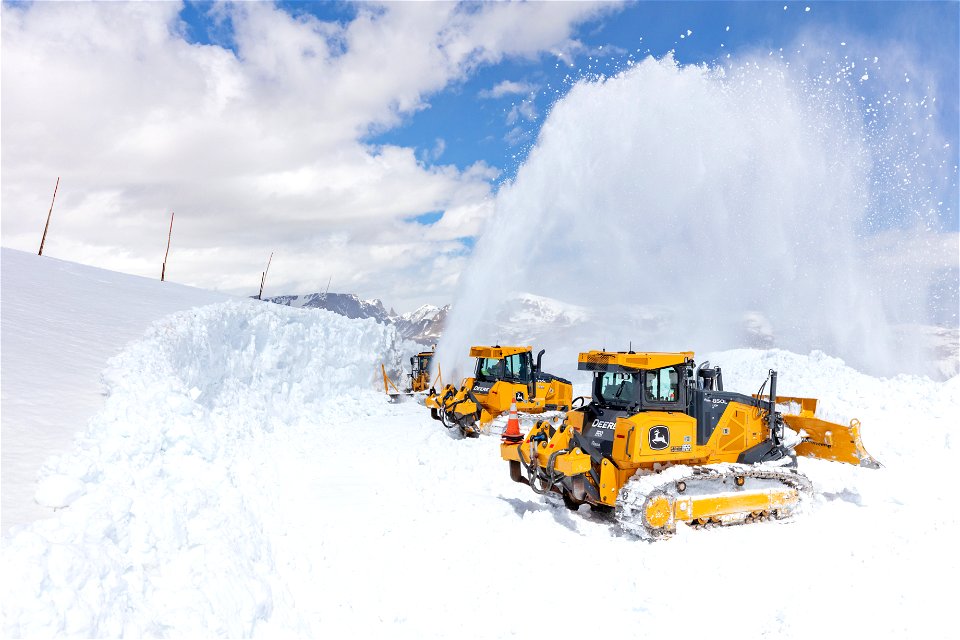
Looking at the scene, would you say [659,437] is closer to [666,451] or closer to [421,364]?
[666,451]

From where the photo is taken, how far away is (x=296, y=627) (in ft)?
17.5

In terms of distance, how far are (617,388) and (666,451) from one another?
1.23 m

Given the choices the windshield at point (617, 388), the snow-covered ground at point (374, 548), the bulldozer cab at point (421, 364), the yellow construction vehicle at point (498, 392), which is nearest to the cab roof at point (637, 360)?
the windshield at point (617, 388)

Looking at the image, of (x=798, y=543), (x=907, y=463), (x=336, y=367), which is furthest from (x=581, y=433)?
(x=336, y=367)

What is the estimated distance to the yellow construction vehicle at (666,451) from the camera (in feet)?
27.5

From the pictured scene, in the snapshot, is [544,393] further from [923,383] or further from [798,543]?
[923,383]

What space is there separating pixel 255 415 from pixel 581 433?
871 cm

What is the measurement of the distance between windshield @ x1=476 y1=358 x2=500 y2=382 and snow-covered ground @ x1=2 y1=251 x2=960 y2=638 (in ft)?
14.8

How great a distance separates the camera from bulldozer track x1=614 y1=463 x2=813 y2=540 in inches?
315

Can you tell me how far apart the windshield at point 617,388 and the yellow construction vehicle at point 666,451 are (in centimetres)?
2

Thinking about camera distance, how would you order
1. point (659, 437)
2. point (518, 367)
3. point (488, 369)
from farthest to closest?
1. point (488, 369)
2. point (518, 367)
3. point (659, 437)

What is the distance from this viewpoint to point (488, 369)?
56.4 feet

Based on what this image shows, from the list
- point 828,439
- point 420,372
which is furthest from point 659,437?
point 420,372

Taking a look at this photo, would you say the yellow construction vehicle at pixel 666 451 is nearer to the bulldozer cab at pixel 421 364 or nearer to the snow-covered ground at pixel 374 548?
the snow-covered ground at pixel 374 548
